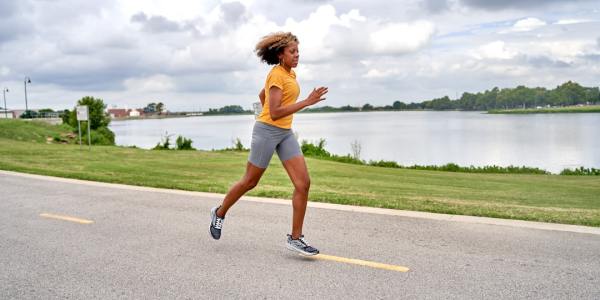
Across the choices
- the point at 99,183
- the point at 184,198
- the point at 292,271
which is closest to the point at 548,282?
the point at 292,271

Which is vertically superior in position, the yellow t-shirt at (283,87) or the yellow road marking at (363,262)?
the yellow t-shirt at (283,87)

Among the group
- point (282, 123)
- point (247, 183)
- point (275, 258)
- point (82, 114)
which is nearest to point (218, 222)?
point (247, 183)

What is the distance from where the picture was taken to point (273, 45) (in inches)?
193

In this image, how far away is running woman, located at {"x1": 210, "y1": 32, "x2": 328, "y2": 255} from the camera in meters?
4.80

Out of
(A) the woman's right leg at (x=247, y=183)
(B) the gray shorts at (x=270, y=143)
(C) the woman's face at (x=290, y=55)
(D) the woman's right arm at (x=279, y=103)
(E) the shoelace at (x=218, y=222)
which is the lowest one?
(E) the shoelace at (x=218, y=222)

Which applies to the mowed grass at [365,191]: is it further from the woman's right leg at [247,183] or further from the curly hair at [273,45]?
the curly hair at [273,45]

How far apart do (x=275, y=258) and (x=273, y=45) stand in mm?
1950

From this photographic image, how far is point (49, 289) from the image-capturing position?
4.31 metres

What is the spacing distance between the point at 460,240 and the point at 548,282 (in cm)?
139

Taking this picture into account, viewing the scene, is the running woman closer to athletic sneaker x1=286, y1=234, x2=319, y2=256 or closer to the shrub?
athletic sneaker x1=286, y1=234, x2=319, y2=256

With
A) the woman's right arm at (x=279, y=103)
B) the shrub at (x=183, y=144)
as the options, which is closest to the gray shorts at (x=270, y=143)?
the woman's right arm at (x=279, y=103)

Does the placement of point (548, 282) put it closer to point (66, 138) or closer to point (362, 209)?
point (362, 209)

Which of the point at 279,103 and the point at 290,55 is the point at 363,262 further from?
the point at 290,55

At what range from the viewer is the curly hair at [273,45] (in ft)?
16.1
